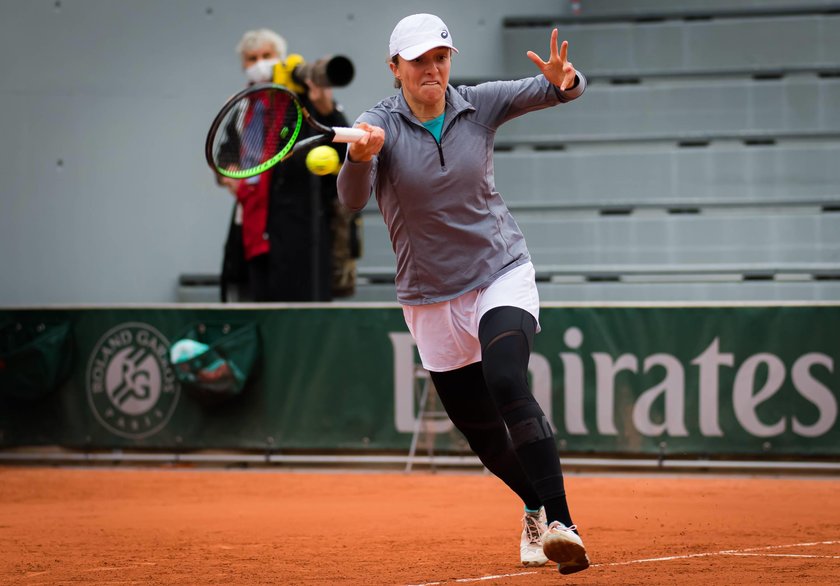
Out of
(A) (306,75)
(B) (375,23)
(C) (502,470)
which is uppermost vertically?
(B) (375,23)

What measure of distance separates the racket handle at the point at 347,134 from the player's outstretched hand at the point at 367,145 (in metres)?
0.02

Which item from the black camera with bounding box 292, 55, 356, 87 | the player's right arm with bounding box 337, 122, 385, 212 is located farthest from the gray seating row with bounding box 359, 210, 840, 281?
the player's right arm with bounding box 337, 122, 385, 212

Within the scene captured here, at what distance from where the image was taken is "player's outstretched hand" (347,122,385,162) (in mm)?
4215

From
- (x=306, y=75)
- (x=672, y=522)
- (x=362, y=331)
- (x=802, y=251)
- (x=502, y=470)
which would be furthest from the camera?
(x=802, y=251)

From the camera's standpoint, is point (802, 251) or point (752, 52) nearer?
point (802, 251)

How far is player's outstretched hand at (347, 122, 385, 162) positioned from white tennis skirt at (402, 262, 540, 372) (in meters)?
0.66

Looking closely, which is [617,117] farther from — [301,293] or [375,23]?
[301,293]

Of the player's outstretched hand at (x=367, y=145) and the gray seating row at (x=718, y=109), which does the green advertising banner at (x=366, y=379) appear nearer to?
the gray seating row at (x=718, y=109)

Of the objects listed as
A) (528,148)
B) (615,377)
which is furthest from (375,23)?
(615,377)

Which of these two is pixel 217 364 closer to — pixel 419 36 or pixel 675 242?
pixel 675 242

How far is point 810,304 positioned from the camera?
795cm

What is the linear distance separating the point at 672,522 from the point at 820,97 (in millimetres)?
6063

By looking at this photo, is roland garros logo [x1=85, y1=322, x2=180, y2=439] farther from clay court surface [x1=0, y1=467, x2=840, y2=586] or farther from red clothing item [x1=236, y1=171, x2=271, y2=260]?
red clothing item [x1=236, y1=171, x2=271, y2=260]

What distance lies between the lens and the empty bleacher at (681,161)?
1060 cm
